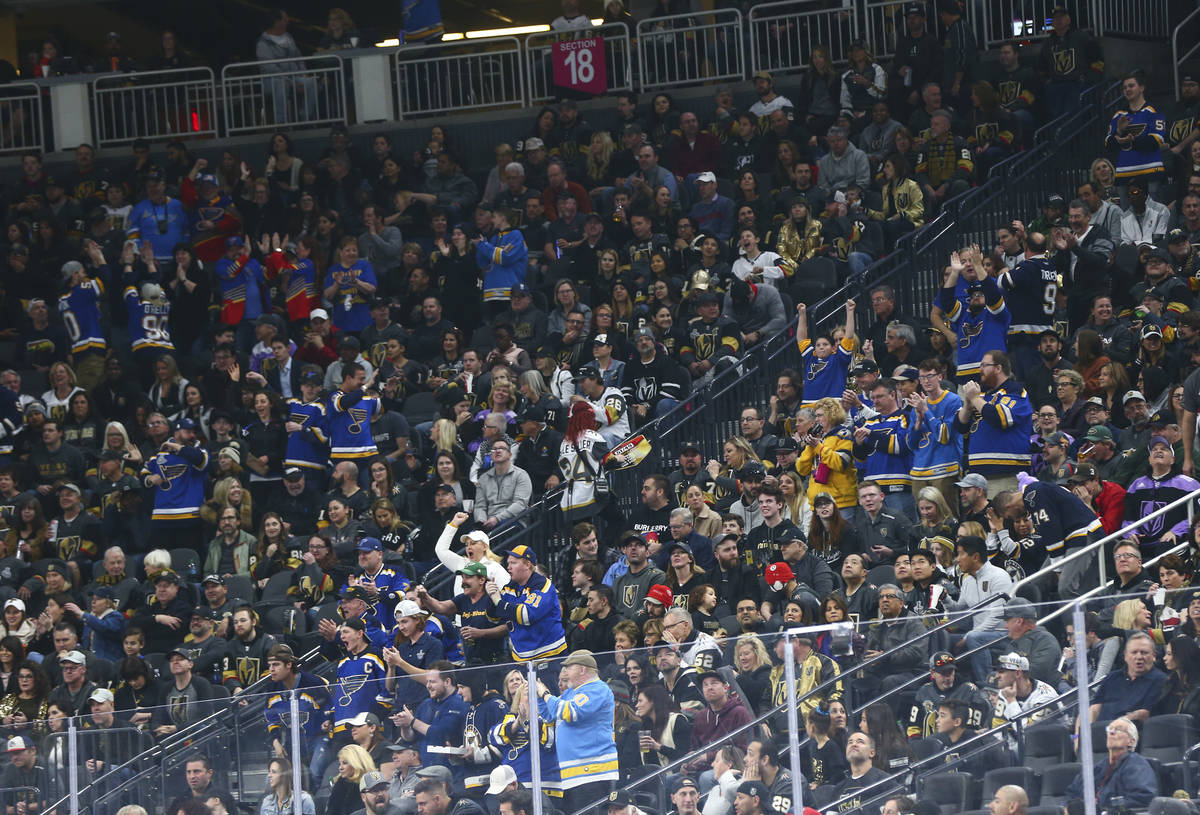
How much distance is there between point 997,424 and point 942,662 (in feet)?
14.6

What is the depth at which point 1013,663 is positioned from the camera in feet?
32.7

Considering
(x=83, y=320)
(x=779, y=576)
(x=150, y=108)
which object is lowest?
(x=779, y=576)

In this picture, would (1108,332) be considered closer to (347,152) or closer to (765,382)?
(765,382)

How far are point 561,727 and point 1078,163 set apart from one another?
424 inches

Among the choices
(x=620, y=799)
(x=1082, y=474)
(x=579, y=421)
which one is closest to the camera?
(x=620, y=799)

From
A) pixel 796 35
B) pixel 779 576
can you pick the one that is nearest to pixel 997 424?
pixel 779 576

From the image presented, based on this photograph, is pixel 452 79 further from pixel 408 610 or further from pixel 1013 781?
pixel 1013 781

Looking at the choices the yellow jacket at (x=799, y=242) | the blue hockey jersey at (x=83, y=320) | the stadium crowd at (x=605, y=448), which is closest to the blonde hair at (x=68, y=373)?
the stadium crowd at (x=605, y=448)

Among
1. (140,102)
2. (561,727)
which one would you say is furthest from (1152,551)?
(140,102)

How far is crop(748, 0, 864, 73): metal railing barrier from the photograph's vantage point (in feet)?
74.1

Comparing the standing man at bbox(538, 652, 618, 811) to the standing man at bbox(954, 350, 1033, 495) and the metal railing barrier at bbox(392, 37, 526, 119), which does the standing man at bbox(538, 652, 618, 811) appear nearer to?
the standing man at bbox(954, 350, 1033, 495)

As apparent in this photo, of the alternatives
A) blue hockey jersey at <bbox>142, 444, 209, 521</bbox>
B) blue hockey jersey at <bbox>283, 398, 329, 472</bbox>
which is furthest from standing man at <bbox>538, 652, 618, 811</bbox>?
blue hockey jersey at <bbox>142, 444, 209, 521</bbox>

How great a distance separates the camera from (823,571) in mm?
13586

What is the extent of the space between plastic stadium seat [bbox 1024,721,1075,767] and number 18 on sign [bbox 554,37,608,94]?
14455mm
